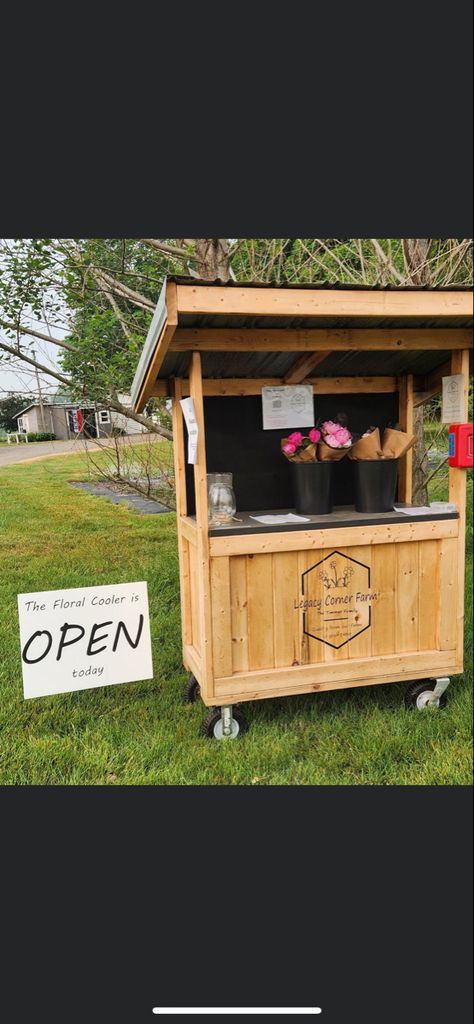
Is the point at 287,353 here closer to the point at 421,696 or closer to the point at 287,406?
the point at 287,406

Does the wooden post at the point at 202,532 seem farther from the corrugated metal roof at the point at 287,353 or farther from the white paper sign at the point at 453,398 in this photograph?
the white paper sign at the point at 453,398

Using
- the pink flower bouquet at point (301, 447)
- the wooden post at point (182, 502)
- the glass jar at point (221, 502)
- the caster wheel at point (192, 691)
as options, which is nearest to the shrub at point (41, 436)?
the wooden post at point (182, 502)

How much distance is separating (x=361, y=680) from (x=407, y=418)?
125cm

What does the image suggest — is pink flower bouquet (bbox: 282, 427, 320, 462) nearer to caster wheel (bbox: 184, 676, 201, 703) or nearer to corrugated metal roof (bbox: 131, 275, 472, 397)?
corrugated metal roof (bbox: 131, 275, 472, 397)

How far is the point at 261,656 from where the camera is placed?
2670mm

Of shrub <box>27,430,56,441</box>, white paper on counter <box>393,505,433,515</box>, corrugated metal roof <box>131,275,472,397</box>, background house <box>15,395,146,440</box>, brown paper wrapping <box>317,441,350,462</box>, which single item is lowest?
Answer: white paper on counter <box>393,505,433,515</box>

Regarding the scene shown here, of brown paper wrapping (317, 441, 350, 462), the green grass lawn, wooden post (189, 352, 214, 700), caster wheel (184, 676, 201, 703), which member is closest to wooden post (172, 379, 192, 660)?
caster wheel (184, 676, 201, 703)

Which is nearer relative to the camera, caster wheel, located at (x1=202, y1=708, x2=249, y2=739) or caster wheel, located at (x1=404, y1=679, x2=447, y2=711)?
caster wheel, located at (x1=202, y1=708, x2=249, y2=739)

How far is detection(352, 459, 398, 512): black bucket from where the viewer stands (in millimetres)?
2814

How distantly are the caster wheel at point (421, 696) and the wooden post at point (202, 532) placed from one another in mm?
923

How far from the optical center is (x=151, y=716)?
2922 mm

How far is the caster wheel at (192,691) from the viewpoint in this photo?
3029mm

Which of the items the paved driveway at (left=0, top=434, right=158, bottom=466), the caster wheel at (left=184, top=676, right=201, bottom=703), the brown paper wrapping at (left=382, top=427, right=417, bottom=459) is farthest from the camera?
the paved driveway at (left=0, top=434, right=158, bottom=466)

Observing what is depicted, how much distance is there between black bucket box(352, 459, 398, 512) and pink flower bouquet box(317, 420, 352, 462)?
4.0 inches
